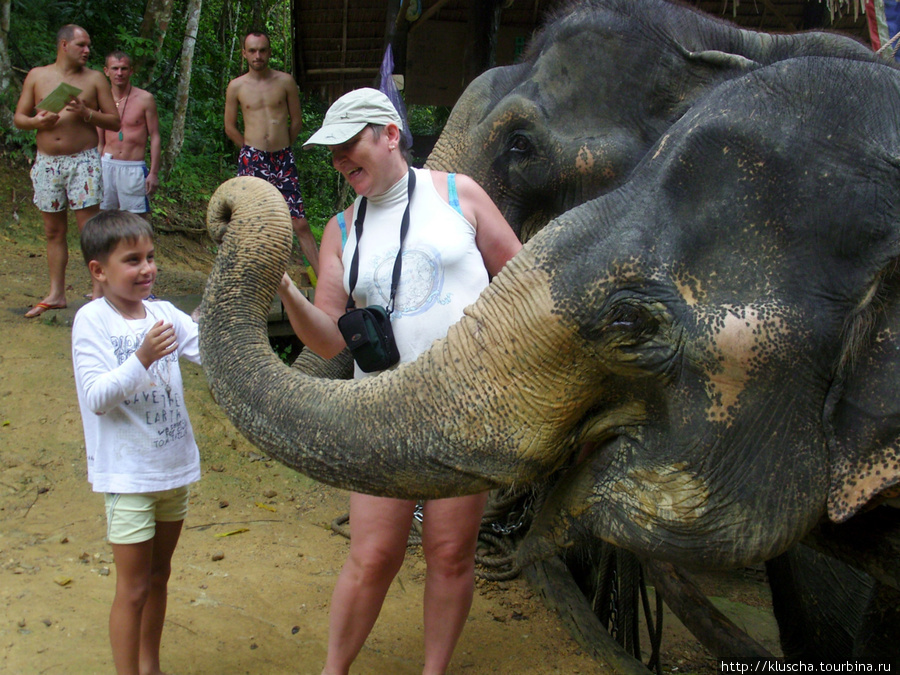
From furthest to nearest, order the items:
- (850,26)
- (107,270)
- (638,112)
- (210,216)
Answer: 1. (850,26)
2. (638,112)
3. (107,270)
4. (210,216)

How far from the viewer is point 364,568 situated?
2.37 metres

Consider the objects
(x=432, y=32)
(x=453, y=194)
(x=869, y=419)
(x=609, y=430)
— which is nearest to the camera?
(x=869, y=419)

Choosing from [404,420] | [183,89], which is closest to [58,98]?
[183,89]

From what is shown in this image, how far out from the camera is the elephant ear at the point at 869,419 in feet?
4.79

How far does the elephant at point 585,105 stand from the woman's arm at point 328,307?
3.23 feet

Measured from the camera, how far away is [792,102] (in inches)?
63.2

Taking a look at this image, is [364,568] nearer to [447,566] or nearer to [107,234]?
[447,566]

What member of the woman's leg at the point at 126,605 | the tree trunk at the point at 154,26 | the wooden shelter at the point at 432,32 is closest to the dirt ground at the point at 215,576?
the woman's leg at the point at 126,605

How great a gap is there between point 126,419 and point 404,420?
122 cm

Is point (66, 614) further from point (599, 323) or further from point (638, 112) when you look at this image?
point (638, 112)

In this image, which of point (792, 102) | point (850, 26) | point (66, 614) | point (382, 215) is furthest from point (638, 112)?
point (850, 26)

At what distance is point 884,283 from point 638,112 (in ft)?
5.35

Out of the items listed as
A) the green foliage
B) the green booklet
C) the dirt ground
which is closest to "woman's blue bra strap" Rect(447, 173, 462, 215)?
the dirt ground

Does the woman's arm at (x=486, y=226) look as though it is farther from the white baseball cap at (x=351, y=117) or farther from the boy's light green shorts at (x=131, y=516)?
the boy's light green shorts at (x=131, y=516)
